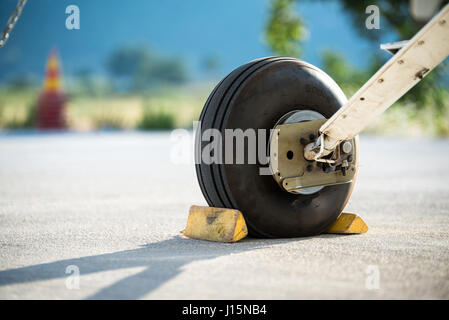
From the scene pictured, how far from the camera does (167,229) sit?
4.36 meters

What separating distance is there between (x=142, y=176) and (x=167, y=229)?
4.26 metres

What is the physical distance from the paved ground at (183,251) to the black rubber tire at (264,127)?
136 millimetres

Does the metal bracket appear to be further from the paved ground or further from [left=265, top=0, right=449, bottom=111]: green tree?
[left=265, top=0, right=449, bottom=111]: green tree

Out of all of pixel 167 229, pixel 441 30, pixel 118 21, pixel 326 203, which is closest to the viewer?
pixel 441 30

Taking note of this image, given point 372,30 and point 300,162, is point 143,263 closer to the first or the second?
point 300,162

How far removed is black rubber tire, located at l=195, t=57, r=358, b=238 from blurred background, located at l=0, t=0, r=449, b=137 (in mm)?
14598

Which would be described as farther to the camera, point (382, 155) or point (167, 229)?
point (382, 155)

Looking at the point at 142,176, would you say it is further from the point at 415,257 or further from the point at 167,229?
the point at 415,257

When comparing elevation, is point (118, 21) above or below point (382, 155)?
above

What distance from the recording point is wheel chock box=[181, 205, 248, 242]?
3.64 meters

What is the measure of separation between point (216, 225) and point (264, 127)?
664 mm

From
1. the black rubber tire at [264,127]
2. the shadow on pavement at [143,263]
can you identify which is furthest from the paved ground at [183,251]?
the black rubber tire at [264,127]

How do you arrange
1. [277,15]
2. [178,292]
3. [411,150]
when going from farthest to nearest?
[277,15] → [411,150] → [178,292]

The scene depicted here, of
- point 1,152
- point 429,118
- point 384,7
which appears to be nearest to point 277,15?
point 384,7
